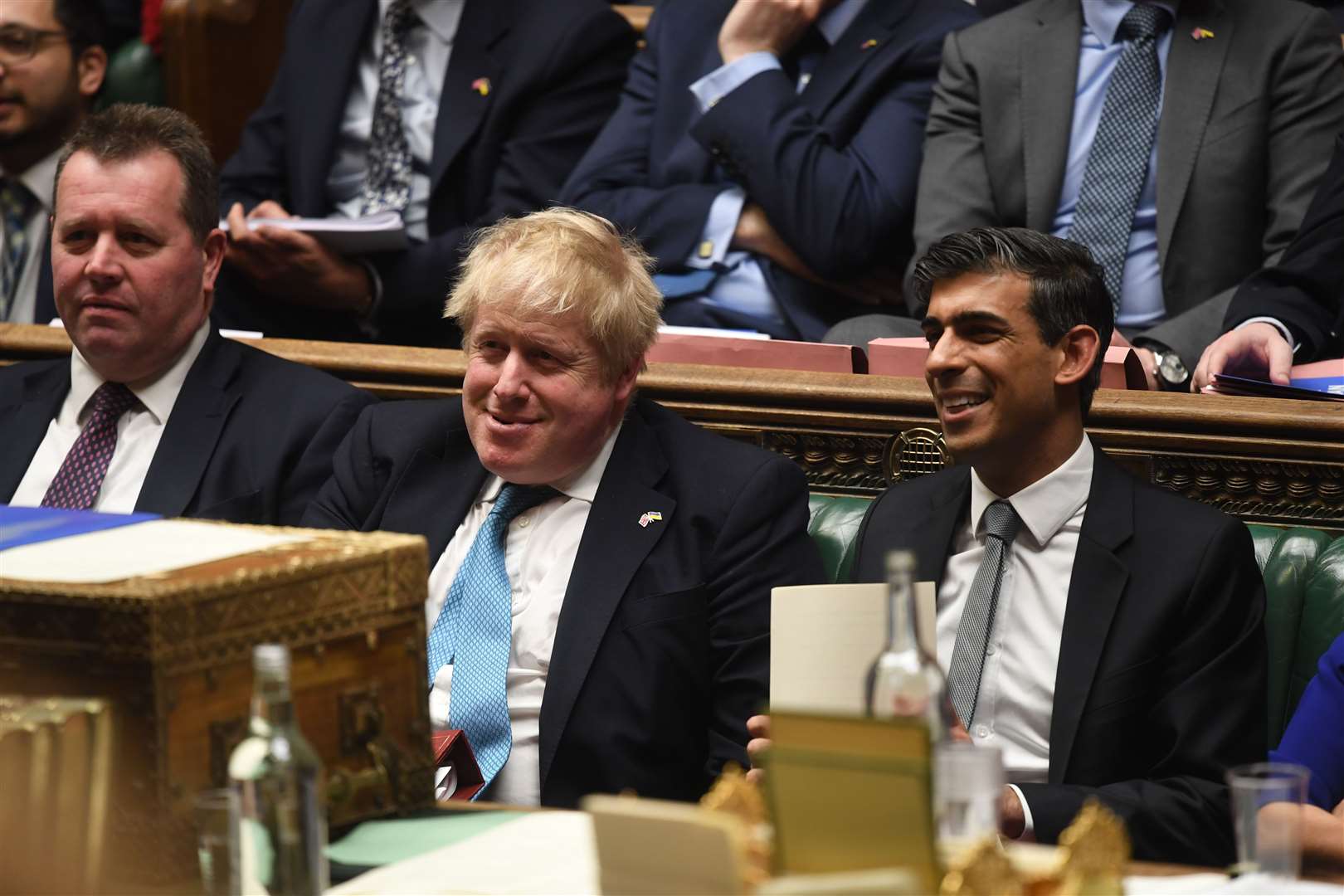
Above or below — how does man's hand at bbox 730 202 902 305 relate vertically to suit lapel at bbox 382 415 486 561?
above

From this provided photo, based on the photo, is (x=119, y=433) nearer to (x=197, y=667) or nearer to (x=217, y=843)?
(x=197, y=667)

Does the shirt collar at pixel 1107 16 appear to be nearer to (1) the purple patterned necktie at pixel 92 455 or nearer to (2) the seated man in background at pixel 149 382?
→ (2) the seated man in background at pixel 149 382

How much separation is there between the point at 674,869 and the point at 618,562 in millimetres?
1278

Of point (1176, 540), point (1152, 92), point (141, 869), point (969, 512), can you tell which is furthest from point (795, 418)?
point (141, 869)

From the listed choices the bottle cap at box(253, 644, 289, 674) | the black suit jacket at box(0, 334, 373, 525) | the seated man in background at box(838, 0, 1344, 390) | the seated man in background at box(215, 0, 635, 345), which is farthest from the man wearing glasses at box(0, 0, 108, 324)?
the bottle cap at box(253, 644, 289, 674)

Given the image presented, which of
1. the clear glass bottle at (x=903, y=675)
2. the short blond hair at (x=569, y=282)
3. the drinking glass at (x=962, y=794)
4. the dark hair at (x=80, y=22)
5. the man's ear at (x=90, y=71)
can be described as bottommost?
the drinking glass at (x=962, y=794)

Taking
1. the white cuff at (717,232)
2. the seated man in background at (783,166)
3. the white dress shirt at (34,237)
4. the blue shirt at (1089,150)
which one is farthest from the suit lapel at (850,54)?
the white dress shirt at (34,237)

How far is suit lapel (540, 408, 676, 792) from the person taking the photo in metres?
A: 2.35

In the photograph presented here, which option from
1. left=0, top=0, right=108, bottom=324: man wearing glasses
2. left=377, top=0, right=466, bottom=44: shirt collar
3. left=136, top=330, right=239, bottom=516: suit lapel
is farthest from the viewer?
left=0, top=0, right=108, bottom=324: man wearing glasses

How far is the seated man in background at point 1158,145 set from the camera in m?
3.29

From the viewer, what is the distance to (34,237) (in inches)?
167

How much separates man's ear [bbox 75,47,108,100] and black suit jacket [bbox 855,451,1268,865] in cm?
308

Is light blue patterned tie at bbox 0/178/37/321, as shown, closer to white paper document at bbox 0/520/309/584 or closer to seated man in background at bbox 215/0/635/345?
seated man in background at bbox 215/0/635/345

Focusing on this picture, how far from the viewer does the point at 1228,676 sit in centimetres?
222
